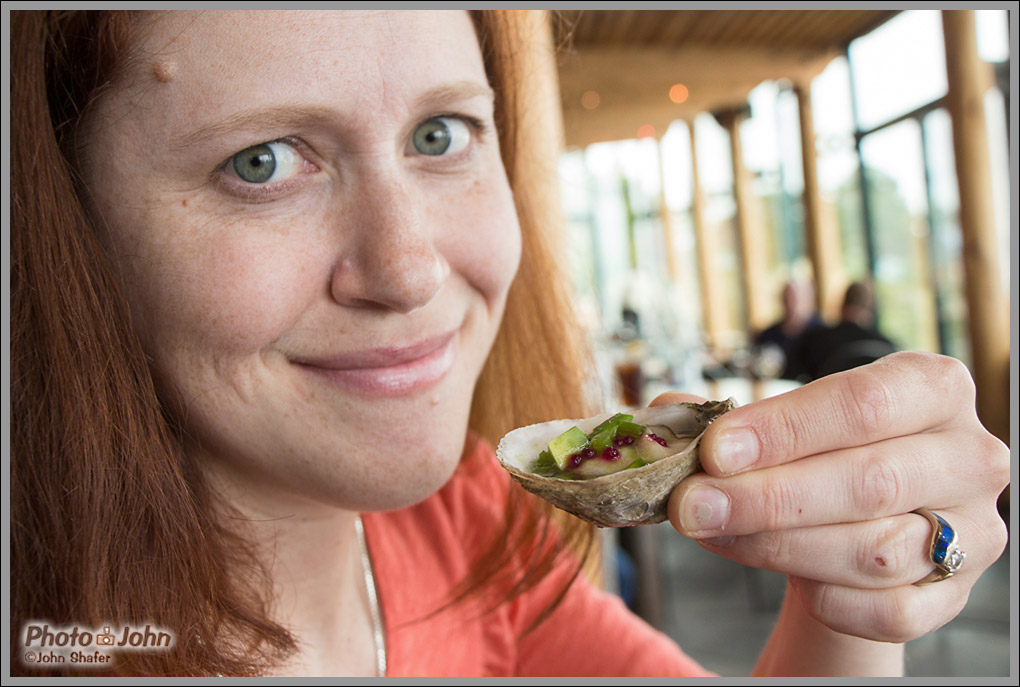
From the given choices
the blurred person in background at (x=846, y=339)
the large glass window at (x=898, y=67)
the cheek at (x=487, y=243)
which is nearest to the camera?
the cheek at (x=487, y=243)

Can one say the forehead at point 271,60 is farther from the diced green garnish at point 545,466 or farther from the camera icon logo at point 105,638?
the camera icon logo at point 105,638

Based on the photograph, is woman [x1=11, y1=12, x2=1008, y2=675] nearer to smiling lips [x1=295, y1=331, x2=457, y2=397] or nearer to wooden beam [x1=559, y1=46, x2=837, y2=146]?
smiling lips [x1=295, y1=331, x2=457, y2=397]

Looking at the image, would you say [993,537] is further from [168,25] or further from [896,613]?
[168,25]

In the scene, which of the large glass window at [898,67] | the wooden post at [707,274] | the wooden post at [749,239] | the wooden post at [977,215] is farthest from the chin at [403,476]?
the wooden post at [707,274]

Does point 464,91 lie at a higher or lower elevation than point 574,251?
higher

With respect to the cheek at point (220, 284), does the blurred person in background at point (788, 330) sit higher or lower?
lower

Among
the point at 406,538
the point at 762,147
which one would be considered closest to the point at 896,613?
the point at 406,538

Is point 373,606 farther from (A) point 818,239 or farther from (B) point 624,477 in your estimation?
(A) point 818,239

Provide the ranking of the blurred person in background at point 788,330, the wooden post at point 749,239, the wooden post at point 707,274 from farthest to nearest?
1. the wooden post at point 707,274
2. the wooden post at point 749,239
3. the blurred person in background at point 788,330
